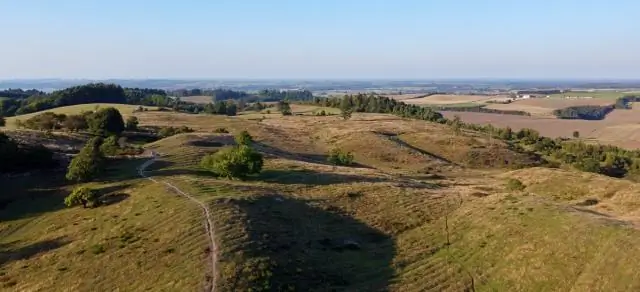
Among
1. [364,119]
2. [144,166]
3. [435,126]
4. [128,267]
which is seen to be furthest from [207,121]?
[128,267]

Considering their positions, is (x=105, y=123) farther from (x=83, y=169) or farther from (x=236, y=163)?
(x=236, y=163)

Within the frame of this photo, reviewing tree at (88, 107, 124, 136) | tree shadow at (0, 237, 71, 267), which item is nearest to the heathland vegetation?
tree shadow at (0, 237, 71, 267)

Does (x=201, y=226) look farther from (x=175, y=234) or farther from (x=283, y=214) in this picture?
(x=283, y=214)

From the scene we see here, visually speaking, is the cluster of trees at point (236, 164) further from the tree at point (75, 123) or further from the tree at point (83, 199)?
the tree at point (75, 123)

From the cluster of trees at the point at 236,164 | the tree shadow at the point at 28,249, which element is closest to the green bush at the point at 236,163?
the cluster of trees at the point at 236,164

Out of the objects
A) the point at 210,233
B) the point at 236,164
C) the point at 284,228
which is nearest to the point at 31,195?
the point at 236,164

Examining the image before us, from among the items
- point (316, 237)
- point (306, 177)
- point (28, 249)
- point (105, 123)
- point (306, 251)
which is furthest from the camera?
point (105, 123)
